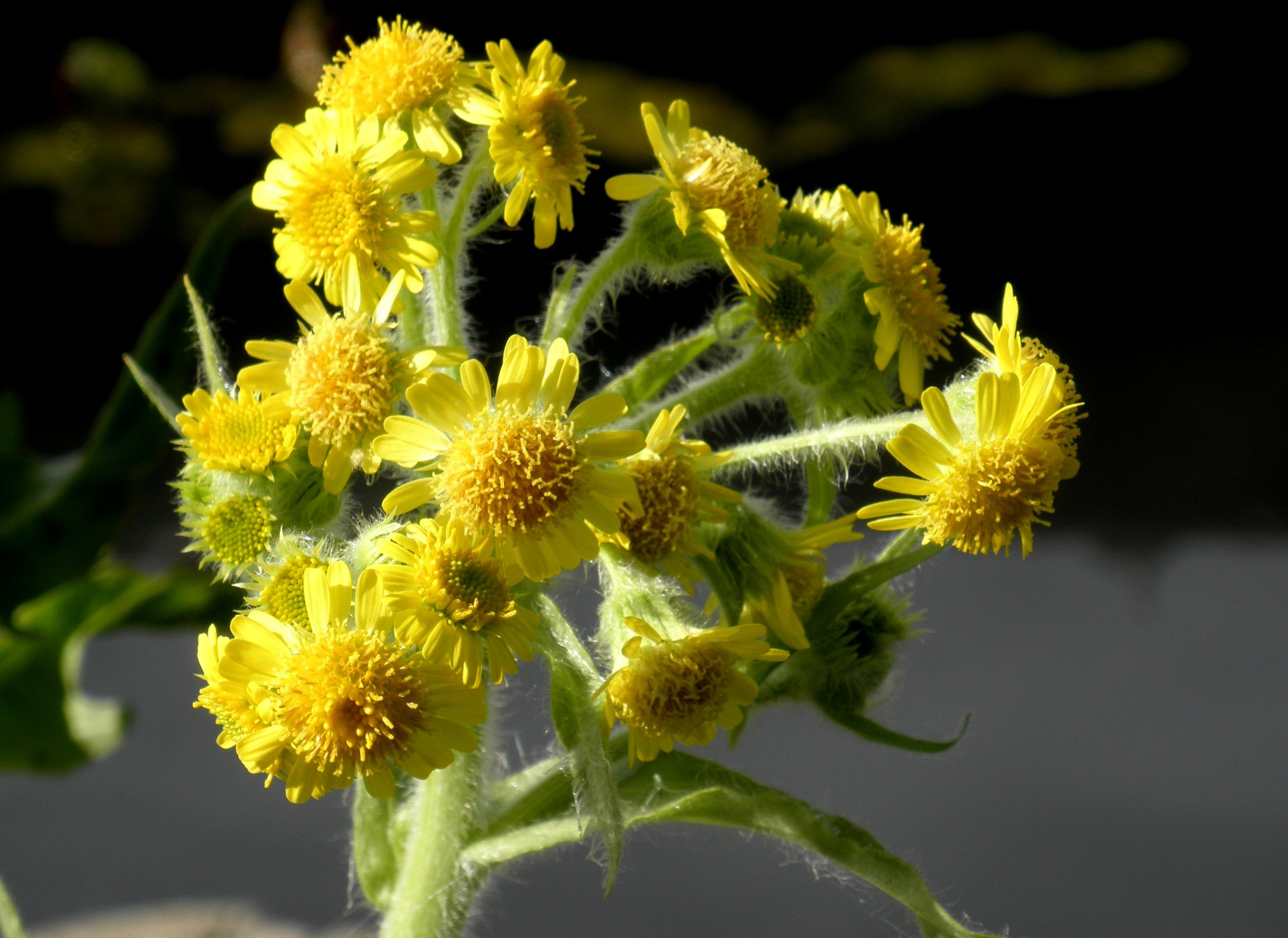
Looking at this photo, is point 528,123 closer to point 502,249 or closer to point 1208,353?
point 502,249

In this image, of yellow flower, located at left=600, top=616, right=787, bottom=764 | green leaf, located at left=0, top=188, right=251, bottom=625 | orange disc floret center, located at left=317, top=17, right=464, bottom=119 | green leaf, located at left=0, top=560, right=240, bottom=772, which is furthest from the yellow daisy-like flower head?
green leaf, located at left=0, top=560, right=240, bottom=772

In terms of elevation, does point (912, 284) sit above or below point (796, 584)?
above

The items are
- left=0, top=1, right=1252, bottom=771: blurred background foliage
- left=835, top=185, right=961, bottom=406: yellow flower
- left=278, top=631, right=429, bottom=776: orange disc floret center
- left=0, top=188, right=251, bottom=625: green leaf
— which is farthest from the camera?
left=0, top=1, right=1252, bottom=771: blurred background foliage

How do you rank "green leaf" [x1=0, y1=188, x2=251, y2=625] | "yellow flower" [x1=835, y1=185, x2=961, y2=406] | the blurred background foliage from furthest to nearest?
the blurred background foliage < "green leaf" [x1=0, y1=188, x2=251, y2=625] < "yellow flower" [x1=835, y1=185, x2=961, y2=406]

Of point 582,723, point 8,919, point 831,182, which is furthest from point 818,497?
point 831,182

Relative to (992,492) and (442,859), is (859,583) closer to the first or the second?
(992,492)

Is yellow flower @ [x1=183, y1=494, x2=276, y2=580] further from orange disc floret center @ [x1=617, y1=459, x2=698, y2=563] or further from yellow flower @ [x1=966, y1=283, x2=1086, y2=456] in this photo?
yellow flower @ [x1=966, y1=283, x2=1086, y2=456]
